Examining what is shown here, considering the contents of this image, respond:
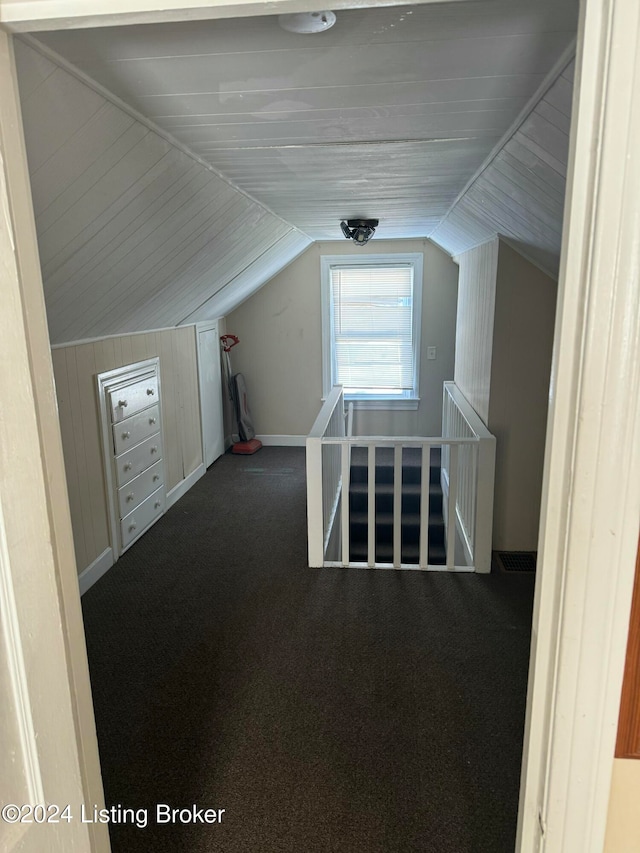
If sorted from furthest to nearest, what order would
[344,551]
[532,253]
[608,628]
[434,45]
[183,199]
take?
[344,551]
[532,253]
[183,199]
[434,45]
[608,628]

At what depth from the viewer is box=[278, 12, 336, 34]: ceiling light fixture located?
3.81 feet

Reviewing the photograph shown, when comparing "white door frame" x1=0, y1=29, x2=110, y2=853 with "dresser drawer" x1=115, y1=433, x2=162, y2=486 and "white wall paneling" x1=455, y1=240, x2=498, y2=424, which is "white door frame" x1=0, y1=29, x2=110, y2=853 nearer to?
"dresser drawer" x1=115, y1=433, x2=162, y2=486

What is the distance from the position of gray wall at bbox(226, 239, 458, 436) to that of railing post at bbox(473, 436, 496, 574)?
279 cm

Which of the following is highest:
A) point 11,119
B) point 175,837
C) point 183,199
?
point 183,199

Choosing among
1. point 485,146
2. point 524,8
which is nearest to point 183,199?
point 485,146

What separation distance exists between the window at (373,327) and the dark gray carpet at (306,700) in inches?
109

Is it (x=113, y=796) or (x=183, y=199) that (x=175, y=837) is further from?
(x=183, y=199)

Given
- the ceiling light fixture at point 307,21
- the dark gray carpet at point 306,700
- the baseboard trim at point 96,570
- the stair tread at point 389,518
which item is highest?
the ceiling light fixture at point 307,21

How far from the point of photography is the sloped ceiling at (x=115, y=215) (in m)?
1.54

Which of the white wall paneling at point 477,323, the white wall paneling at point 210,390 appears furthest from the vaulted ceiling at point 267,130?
the white wall paneling at point 210,390

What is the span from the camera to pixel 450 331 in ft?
18.9

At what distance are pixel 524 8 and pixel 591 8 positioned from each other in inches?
26.1

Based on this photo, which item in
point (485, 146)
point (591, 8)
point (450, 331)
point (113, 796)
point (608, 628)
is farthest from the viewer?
point (450, 331)

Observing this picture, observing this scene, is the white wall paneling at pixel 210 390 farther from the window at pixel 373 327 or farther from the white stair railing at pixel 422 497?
the white stair railing at pixel 422 497
